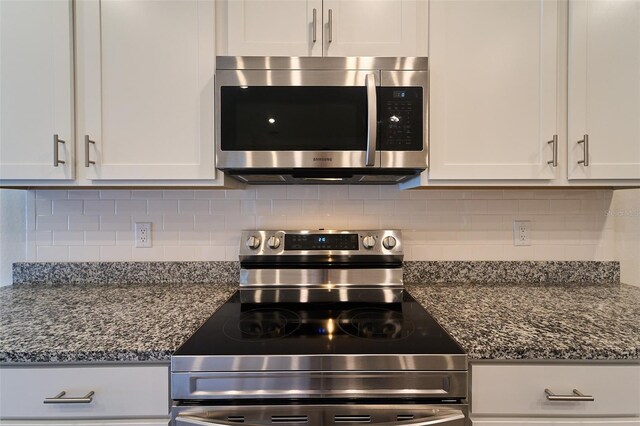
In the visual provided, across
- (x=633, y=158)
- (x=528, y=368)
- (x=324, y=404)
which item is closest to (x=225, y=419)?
(x=324, y=404)

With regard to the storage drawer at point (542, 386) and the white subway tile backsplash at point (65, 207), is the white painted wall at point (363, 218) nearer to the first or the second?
the white subway tile backsplash at point (65, 207)

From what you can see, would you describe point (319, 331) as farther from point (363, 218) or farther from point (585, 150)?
point (585, 150)

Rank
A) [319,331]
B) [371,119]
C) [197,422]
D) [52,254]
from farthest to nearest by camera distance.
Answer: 1. [52,254]
2. [371,119]
3. [319,331]
4. [197,422]

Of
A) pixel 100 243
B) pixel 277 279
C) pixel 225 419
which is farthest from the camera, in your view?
pixel 100 243

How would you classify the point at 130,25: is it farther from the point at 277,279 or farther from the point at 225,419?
the point at 225,419

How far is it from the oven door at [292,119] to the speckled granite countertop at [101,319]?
56 centimetres

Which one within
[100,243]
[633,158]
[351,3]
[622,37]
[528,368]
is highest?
[351,3]

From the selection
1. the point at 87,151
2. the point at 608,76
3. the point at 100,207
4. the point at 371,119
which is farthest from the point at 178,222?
the point at 608,76

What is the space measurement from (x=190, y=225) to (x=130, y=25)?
85cm

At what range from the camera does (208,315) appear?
1.12m

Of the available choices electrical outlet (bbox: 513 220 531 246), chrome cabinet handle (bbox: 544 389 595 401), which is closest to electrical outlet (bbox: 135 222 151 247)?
chrome cabinet handle (bbox: 544 389 595 401)

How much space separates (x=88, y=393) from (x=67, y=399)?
0.16ft

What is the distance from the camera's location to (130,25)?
47.7 inches

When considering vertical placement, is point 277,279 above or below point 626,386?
above
